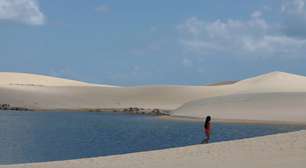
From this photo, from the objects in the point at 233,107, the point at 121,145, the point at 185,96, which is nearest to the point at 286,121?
the point at 233,107

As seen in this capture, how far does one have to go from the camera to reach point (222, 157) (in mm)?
16297

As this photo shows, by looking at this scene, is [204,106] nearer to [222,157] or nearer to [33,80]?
[222,157]

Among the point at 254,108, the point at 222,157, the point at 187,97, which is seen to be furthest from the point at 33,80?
the point at 222,157

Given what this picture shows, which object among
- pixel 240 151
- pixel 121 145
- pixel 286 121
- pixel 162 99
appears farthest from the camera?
pixel 162 99

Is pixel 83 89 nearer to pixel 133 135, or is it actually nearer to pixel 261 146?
pixel 133 135

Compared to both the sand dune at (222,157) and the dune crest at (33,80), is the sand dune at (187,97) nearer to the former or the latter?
the dune crest at (33,80)

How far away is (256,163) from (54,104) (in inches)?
2886

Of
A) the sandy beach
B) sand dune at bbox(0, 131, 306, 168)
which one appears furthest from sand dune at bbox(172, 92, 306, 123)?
sand dune at bbox(0, 131, 306, 168)

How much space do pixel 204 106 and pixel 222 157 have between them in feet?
141

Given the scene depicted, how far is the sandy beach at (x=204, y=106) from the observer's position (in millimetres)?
16031

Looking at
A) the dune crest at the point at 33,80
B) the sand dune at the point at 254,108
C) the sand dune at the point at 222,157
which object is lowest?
the sand dune at the point at 222,157

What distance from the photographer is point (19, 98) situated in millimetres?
88062

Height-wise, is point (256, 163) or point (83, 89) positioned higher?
point (83, 89)

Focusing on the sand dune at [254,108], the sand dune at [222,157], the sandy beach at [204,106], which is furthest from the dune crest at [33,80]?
the sand dune at [222,157]
